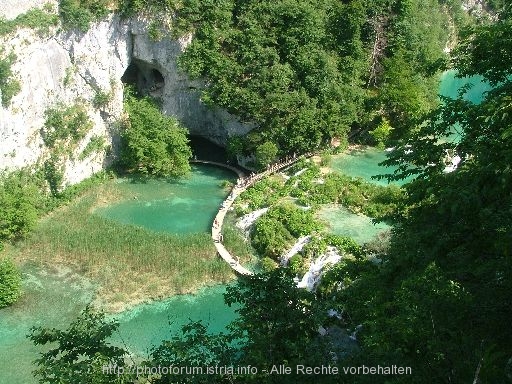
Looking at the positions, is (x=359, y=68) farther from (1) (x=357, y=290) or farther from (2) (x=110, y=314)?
(1) (x=357, y=290)

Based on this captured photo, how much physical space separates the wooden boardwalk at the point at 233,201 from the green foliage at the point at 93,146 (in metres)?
4.30

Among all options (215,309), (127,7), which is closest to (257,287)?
(215,309)

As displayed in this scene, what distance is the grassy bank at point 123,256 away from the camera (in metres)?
18.2

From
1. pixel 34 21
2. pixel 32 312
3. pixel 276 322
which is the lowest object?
pixel 32 312

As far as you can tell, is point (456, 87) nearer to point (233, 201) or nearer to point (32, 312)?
point (233, 201)


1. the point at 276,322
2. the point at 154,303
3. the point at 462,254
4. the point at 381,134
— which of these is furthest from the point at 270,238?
the point at 462,254

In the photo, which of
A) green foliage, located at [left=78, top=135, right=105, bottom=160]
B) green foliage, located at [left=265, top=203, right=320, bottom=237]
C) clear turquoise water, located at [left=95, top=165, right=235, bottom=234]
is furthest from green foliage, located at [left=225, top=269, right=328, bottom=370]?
green foliage, located at [left=78, top=135, right=105, bottom=160]

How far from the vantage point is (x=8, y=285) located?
1714 cm

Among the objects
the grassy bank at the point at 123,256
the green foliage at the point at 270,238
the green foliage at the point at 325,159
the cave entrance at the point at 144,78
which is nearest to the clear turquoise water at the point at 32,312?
the grassy bank at the point at 123,256

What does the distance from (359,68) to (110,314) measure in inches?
696

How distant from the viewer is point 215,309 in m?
17.2

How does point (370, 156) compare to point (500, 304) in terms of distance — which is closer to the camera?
point (500, 304)

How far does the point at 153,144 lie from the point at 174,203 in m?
3.05

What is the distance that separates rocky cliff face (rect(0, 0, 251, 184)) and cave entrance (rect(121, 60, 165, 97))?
0.05 m
